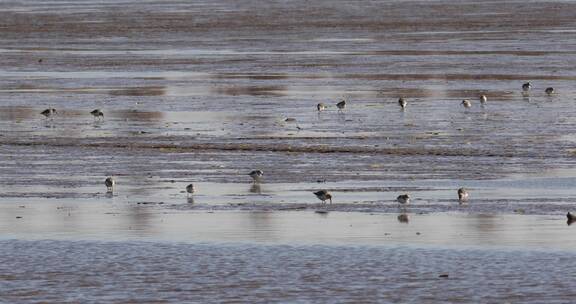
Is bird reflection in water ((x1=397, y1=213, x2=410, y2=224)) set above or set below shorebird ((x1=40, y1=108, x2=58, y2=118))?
below

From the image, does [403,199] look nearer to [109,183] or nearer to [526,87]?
[109,183]

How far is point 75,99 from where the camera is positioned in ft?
117

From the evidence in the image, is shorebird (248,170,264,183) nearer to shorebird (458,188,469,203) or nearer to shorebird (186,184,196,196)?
shorebird (186,184,196,196)

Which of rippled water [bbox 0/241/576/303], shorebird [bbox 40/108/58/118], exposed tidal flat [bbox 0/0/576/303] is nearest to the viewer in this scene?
rippled water [bbox 0/241/576/303]

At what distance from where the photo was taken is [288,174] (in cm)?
2242

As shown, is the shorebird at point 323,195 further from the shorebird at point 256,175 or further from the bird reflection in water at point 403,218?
the shorebird at point 256,175

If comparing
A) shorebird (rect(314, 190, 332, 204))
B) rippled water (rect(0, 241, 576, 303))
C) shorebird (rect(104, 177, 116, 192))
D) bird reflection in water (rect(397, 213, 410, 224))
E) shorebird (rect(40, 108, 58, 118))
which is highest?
shorebird (rect(40, 108, 58, 118))

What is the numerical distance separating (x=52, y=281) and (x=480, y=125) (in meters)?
15.4

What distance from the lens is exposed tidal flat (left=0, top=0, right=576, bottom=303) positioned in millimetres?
14672

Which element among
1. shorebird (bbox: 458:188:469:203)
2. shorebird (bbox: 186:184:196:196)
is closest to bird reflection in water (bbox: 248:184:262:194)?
shorebird (bbox: 186:184:196:196)

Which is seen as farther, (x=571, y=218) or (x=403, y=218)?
(x=403, y=218)

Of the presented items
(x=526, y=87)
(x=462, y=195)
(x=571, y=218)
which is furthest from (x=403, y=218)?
(x=526, y=87)

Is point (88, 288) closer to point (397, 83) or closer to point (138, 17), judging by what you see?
point (397, 83)

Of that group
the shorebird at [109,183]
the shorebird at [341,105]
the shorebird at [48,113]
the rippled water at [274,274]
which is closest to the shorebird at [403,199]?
the rippled water at [274,274]
